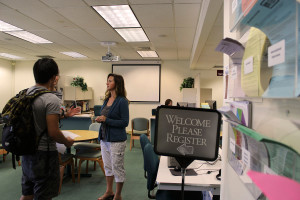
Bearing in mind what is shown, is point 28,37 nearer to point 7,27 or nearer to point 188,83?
point 7,27

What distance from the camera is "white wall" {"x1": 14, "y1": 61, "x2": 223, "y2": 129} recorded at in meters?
8.02

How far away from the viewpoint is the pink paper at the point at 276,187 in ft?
1.03

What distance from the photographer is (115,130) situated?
256cm

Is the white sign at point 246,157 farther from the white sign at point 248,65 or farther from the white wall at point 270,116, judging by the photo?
the white sign at point 248,65

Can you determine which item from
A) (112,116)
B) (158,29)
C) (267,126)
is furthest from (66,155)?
(267,126)

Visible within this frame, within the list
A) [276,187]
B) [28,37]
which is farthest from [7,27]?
[276,187]

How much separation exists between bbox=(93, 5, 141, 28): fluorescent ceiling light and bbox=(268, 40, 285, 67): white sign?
3113 millimetres

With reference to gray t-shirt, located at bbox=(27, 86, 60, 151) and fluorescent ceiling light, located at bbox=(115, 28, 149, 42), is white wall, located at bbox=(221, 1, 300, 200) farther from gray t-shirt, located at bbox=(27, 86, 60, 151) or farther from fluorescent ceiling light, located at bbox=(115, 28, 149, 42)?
fluorescent ceiling light, located at bbox=(115, 28, 149, 42)

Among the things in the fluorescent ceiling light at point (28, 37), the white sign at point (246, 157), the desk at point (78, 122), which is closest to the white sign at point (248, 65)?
the white sign at point (246, 157)

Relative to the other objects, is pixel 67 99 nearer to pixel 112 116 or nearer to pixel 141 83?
pixel 141 83

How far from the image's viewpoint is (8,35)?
490 cm

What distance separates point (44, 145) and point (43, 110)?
0.27 m

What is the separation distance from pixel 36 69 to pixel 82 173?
2647mm

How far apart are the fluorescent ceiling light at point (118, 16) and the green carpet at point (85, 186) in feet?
9.05
